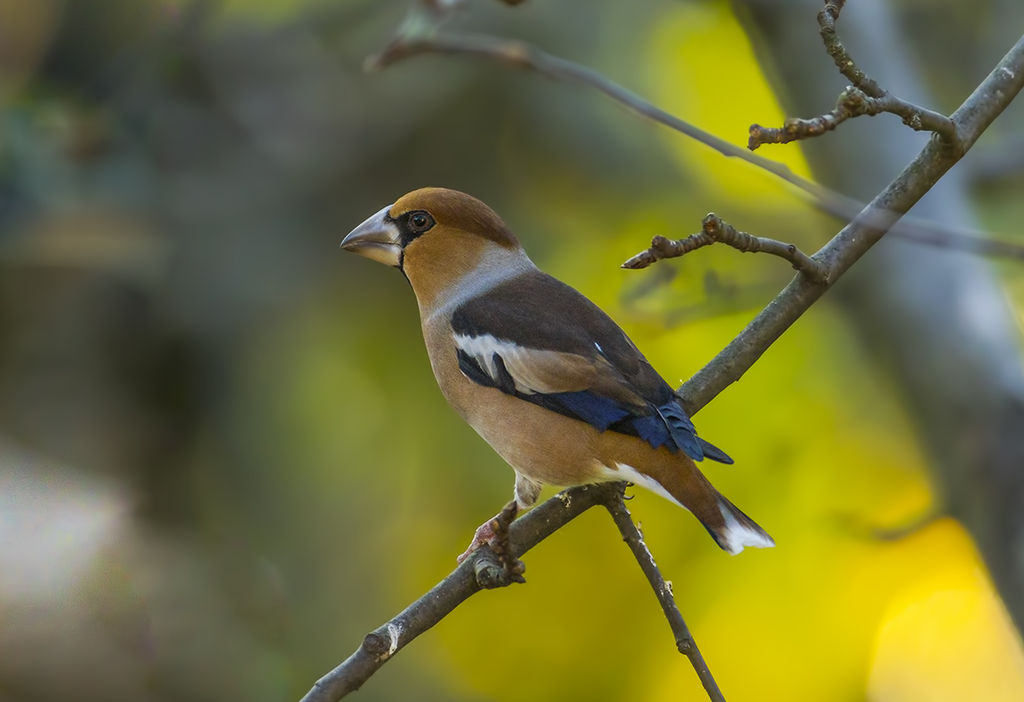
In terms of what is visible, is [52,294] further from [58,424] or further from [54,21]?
[54,21]

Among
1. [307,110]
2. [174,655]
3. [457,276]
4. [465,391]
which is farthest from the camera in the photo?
[307,110]

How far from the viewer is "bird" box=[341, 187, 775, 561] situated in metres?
2.83

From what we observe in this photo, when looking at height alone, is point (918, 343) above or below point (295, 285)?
below

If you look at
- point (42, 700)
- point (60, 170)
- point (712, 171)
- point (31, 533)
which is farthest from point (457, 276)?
point (712, 171)

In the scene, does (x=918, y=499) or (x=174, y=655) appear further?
(x=918, y=499)

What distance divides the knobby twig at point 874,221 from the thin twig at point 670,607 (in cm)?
43

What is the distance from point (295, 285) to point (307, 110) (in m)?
0.98

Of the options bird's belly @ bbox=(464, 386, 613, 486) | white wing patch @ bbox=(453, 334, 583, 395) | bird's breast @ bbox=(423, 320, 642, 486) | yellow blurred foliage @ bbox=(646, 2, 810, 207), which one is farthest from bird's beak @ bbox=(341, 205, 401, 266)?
yellow blurred foliage @ bbox=(646, 2, 810, 207)

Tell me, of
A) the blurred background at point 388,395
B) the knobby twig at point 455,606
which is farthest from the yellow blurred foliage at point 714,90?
the knobby twig at point 455,606

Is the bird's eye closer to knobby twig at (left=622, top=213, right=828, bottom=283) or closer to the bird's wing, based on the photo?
the bird's wing

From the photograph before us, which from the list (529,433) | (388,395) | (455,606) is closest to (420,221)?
(529,433)

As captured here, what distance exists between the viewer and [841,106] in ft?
7.14

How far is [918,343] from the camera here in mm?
4492

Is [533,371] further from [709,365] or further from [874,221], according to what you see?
[874,221]
